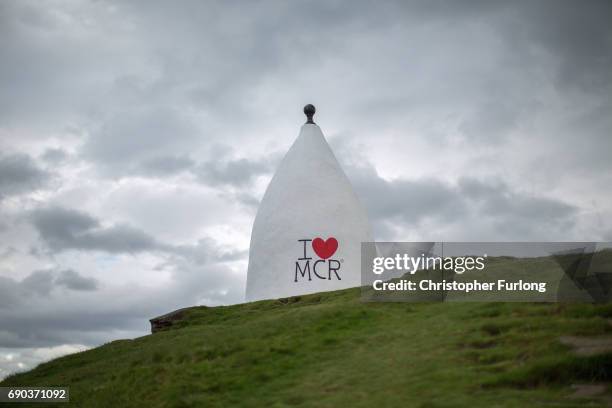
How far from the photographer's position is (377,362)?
11.4 meters

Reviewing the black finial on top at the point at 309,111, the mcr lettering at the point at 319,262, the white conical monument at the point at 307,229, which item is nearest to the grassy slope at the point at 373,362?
the mcr lettering at the point at 319,262

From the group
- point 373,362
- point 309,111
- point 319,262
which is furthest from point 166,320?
point 373,362

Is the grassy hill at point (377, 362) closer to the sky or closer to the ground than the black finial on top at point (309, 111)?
closer to the ground

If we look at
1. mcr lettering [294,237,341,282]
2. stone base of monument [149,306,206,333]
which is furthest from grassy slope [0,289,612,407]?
mcr lettering [294,237,341,282]

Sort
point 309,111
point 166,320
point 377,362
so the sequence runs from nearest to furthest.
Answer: point 377,362 < point 166,320 < point 309,111

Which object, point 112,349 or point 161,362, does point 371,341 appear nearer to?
point 161,362

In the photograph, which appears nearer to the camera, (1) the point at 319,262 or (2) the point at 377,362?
(2) the point at 377,362

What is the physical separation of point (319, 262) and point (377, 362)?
12.1 meters

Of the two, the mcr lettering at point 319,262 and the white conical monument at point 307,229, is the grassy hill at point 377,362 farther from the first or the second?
the white conical monument at point 307,229

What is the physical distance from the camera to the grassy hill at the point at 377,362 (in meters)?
9.58

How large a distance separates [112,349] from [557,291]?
14.3m

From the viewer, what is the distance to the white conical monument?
23484mm

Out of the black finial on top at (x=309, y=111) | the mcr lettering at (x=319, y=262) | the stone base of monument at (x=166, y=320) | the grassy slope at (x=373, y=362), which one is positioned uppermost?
the black finial on top at (x=309, y=111)

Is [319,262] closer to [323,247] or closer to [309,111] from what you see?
[323,247]
